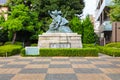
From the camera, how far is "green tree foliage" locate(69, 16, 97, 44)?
1665 inches

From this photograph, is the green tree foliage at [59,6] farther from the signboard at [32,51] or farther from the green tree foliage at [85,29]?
the signboard at [32,51]

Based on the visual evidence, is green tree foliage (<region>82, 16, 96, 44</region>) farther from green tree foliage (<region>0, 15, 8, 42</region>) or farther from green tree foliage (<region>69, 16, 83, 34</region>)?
green tree foliage (<region>0, 15, 8, 42</region>)

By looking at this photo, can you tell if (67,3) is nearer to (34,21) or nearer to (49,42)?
(34,21)

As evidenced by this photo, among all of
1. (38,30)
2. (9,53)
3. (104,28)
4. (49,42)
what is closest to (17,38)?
(38,30)

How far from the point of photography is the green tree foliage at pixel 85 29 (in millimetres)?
42281

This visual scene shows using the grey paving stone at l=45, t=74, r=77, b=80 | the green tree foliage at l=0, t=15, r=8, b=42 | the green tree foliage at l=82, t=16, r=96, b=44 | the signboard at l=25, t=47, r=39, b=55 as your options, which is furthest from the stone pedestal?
the grey paving stone at l=45, t=74, r=77, b=80

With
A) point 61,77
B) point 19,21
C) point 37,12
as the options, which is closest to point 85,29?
point 37,12

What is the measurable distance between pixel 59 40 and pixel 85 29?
15227 mm

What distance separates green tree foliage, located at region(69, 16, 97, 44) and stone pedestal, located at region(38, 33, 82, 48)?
13659 millimetres

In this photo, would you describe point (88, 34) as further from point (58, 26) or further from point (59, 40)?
point (59, 40)

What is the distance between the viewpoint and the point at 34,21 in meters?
42.0

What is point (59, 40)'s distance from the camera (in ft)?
93.4

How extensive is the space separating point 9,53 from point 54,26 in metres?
7.23

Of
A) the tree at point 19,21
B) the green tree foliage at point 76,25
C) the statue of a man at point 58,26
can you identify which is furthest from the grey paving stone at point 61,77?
the green tree foliage at point 76,25
